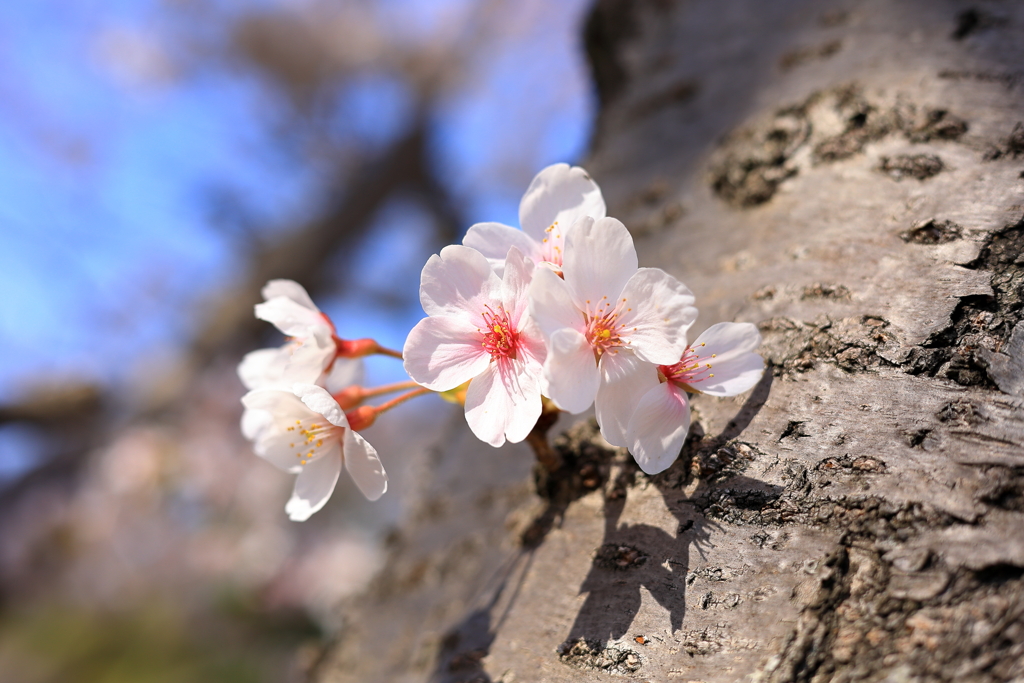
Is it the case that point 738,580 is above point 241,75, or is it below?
below

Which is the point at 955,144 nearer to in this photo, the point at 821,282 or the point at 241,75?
the point at 821,282

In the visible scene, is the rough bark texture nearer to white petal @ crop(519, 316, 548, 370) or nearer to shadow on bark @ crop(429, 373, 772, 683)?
shadow on bark @ crop(429, 373, 772, 683)

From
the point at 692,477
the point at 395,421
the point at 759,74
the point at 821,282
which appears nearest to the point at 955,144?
the point at 821,282

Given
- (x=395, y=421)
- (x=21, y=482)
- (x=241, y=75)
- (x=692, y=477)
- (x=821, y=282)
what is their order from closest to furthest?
(x=692, y=477) < (x=821, y=282) < (x=21, y=482) < (x=241, y=75) < (x=395, y=421)

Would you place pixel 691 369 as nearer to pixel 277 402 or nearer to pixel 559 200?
pixel 559 200

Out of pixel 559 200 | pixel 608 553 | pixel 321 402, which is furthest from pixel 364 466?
pixel 559 200
